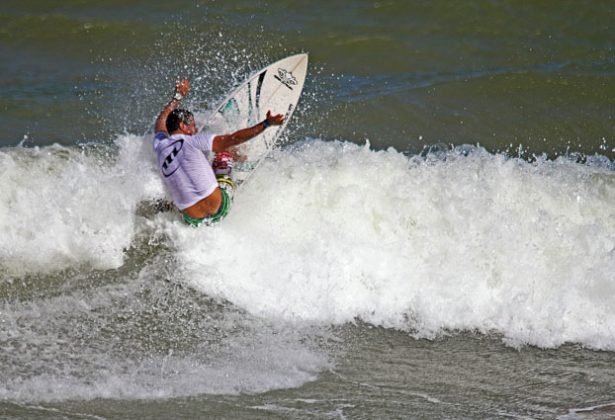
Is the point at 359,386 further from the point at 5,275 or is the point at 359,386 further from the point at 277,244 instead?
the point at 5,275

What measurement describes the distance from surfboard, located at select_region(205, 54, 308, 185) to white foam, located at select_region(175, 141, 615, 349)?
239mm

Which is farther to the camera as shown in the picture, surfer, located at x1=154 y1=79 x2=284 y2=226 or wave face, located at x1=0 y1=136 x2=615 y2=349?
surfer, located at x1=154 y1=79 x2=284 y2=226

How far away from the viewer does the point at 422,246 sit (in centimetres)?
780

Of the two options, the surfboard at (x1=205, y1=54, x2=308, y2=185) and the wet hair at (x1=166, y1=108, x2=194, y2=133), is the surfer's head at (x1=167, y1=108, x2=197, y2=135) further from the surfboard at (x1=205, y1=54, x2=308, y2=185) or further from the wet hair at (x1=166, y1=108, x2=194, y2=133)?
the surfboard at (x1=205, y1=54, x2=308, y2=185)

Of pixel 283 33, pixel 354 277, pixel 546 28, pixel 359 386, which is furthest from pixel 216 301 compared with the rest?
pixel 546 28

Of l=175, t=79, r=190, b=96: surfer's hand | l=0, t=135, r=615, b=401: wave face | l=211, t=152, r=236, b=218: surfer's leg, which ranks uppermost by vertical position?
l=175, t=79, r=190, b=96: surfer's hand

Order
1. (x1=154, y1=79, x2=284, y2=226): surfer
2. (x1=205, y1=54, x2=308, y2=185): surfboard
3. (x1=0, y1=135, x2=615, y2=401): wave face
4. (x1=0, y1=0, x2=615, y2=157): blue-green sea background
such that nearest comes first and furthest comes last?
(x1=0, y1=135, x2=615, y2=401): wave face
(x1=154, y1=79, x2=284, y2=226): surfer
(x1=205, y1=54, x2=308, y2=185): surfboard
(x1=0, y1=0, x2=615, y2=157): blue-green sea background

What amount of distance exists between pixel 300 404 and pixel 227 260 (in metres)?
2.29

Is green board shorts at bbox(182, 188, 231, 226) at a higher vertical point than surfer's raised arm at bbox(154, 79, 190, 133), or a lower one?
lower

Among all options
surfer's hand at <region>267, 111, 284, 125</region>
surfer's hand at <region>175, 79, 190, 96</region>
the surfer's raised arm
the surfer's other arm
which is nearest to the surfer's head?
the surfer's raised arm

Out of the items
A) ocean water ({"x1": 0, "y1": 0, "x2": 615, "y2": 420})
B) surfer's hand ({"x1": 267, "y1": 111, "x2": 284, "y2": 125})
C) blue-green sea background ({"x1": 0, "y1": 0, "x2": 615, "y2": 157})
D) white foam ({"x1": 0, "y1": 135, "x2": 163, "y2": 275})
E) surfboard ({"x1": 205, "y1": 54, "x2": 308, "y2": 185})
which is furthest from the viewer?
blue-green sea background ({"x1": 0, "y1": 0, "x2": 615, "y2": 157})

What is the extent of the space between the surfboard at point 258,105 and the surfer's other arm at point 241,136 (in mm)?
807

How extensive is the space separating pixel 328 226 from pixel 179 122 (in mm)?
1711

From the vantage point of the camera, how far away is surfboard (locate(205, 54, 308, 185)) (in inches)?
322
